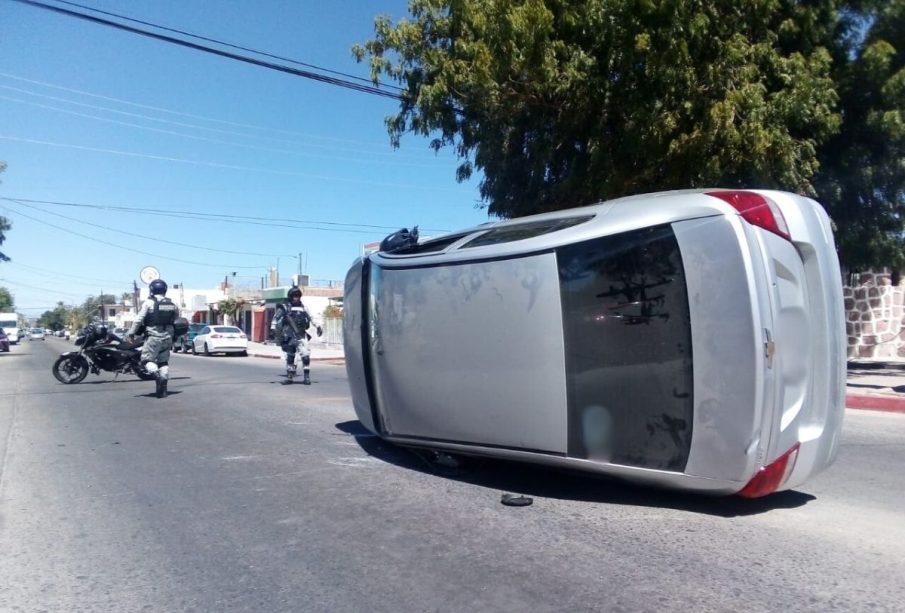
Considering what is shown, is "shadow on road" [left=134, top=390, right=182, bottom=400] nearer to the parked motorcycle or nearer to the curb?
the parked motorcycle

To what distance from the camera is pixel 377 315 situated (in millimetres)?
6594

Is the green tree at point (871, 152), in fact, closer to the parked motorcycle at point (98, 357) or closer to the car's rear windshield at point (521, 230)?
the car's rear windshield at point (521, 230)

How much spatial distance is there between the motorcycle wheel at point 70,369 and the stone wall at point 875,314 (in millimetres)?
18301

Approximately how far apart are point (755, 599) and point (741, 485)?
37.8 inches

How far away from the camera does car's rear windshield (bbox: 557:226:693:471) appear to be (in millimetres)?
4785

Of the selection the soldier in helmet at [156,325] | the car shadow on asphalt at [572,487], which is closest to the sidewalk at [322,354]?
the soldier in helmet at [156,325]

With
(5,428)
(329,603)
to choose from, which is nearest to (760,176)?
(329,603)

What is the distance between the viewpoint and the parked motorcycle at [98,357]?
15.9 metres

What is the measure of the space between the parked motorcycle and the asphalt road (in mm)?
7836

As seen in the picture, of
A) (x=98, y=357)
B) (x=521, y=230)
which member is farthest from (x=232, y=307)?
(x=521, y=230)

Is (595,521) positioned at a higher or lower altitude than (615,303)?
lower

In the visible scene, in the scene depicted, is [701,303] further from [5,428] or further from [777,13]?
[777,13]

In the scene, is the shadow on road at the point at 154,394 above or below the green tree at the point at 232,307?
below

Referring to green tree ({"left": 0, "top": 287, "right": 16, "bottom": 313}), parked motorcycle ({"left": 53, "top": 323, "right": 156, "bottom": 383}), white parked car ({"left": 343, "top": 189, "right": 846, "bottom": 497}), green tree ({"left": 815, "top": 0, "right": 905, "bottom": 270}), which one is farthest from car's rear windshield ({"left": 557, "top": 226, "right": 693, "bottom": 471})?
green tree ({"left": 0, "top": 287, "right": 16, "bottom": 313})
